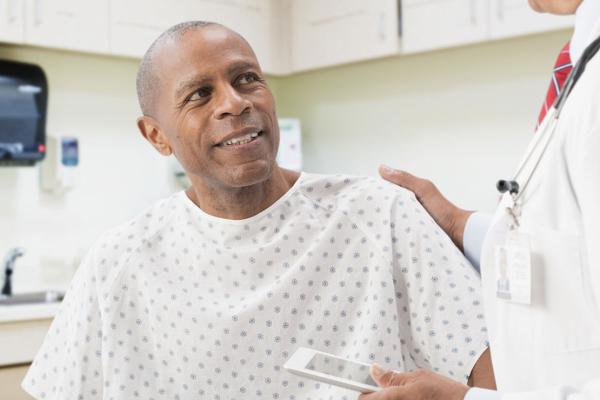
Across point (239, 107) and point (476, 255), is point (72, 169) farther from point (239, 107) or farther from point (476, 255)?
point (476, 255)

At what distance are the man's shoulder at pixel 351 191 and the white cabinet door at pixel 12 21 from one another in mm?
1685

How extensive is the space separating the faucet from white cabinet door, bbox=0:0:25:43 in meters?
0.79

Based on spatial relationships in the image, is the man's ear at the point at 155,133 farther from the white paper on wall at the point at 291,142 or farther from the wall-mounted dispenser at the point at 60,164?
the white paper on wall at the point at 291,142

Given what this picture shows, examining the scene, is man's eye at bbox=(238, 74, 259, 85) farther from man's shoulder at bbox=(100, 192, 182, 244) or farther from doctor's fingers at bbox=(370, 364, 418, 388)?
doctor's fingers at bbox=(370, 364, 418, 388)

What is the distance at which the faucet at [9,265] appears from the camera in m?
2.88

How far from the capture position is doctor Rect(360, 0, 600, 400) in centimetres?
76

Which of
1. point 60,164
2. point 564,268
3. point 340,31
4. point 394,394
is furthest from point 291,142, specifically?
point 564,268

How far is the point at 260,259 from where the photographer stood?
57.9 inches

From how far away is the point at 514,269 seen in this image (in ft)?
2.83

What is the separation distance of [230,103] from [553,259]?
2.48 ft

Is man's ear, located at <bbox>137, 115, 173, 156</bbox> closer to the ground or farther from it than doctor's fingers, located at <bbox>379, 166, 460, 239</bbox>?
farther from it

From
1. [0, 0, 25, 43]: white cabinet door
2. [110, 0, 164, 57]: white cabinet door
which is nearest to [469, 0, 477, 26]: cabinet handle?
[110, 0, 164, 57]: white cabinet door

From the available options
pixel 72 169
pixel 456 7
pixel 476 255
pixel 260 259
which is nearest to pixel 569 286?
pixel 476 255

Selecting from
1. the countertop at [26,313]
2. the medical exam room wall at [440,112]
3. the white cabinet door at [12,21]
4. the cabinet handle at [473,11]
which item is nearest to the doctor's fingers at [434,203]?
the countertop at [26,313]
